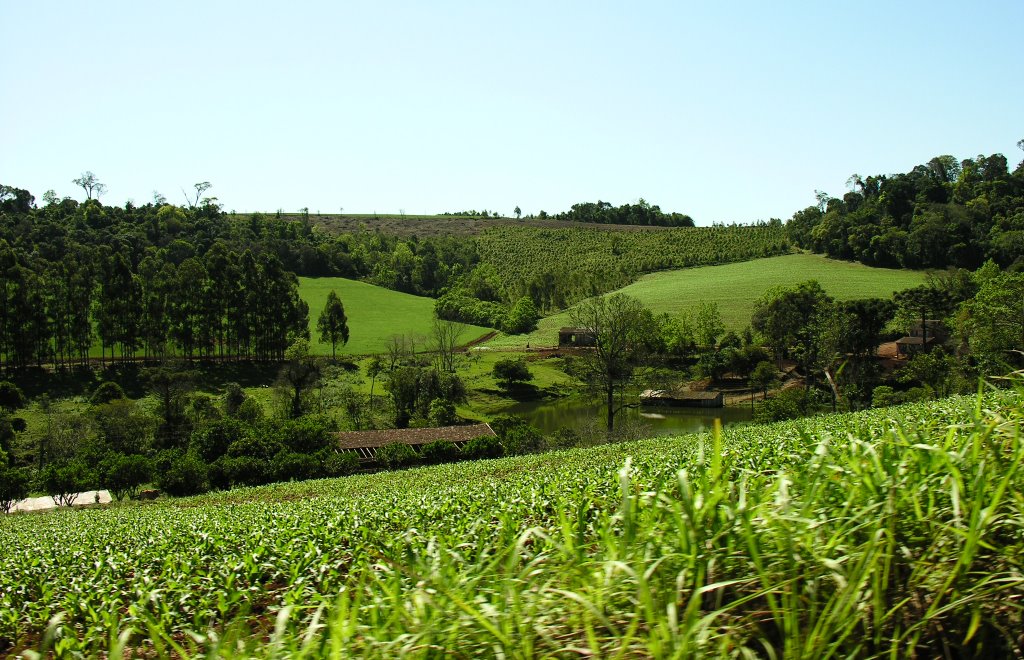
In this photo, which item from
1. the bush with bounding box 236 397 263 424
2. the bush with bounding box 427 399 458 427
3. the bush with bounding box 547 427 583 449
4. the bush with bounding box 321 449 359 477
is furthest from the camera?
the bush with bounding box 427 399 458 427

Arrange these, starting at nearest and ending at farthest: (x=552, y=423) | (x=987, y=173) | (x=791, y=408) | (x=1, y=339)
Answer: (x=791, y=408) < (x=552, y=423) < (x=1, y=339) < (x=987, y=173)

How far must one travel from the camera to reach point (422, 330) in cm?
10312

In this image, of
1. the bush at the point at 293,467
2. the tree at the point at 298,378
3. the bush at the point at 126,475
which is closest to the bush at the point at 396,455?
the bush at the point at 293,467

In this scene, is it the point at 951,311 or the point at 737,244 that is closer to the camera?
the point at 951,311

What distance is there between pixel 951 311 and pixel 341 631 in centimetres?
8677

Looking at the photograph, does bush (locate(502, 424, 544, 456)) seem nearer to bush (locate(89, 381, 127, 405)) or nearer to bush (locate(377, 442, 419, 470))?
bush (locate(377, 442, 419, 470))

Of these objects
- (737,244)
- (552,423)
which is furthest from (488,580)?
(737,244)

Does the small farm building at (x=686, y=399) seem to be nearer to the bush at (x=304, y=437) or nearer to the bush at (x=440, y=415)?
the bush at (x=440, y=415)

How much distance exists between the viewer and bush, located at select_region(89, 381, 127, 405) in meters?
60.4

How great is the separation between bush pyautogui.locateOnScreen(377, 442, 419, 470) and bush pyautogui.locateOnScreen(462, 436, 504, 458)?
2.96 m

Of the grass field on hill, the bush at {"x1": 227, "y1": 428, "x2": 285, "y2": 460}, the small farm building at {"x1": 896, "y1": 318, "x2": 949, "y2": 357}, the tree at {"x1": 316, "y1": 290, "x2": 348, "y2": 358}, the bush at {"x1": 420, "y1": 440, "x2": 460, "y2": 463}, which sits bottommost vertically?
the bush at {"x1": 420, "y1": 440, "x2": 460, "y2": 463}

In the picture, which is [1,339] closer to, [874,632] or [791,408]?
[791,408]

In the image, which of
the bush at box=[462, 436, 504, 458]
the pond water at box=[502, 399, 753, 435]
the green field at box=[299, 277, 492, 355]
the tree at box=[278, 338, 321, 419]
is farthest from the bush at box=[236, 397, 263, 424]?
the green field at box=[299, 277, 492, 355]

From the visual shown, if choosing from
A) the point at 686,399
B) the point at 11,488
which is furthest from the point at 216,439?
the point at 686,399
